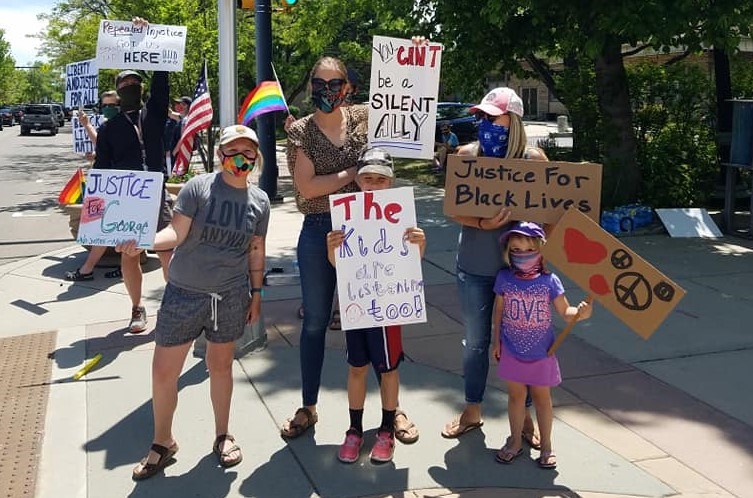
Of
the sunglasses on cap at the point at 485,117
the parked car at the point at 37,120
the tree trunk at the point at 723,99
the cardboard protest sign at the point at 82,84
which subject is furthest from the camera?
the parked car at the point at 37,120

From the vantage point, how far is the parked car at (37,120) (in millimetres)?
47053

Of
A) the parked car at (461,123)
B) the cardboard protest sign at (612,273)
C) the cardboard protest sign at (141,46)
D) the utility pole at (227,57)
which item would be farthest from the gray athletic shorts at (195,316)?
the parked car at (461,123)

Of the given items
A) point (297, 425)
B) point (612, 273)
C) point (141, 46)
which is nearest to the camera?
point (612, 273)

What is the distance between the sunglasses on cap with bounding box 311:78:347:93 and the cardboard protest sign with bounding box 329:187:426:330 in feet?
1.90

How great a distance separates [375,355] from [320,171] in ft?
3.08

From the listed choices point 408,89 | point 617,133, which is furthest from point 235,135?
point 617,133

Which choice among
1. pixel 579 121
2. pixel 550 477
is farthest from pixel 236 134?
pixel 579 121

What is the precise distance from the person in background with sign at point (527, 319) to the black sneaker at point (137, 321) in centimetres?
329

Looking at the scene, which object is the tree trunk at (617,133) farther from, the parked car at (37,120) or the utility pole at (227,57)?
the parked car at (37,120)

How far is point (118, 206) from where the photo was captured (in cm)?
486

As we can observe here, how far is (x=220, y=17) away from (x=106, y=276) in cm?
349

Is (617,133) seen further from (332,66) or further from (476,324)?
A: (332,66)

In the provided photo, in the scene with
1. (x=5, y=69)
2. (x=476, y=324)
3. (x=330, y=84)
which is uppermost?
(x=5, y=69)

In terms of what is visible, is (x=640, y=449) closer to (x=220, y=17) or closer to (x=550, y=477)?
(x=550, y=477)
